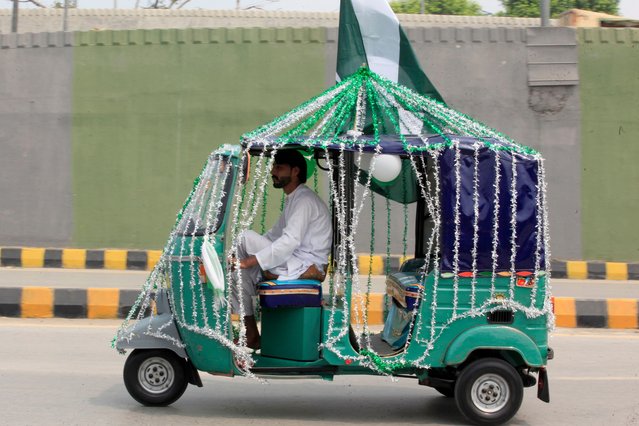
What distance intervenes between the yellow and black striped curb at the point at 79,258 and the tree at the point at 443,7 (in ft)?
81.3

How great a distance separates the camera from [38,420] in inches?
224

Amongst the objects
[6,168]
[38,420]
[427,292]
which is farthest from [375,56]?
[6,168]

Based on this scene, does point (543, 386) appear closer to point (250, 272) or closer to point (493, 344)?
point (493, 344)

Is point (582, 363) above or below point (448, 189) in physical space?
below

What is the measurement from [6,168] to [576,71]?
31.6 ft

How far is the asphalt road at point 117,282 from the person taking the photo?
12.3m

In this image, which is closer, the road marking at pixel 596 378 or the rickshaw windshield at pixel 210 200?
the rickshaw windshield at pixel 210 200

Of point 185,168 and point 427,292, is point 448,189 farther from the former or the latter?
point 185,168

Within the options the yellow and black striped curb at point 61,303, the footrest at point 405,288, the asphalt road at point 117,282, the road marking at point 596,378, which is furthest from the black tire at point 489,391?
the asphalt road at point 117,282

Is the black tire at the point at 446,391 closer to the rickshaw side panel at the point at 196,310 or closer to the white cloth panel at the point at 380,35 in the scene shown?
the rickshaw side panel at the point at 196,310

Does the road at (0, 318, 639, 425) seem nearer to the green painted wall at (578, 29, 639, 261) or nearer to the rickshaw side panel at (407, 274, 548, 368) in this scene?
the rickshaw side panel at (407, 274, 548, 368)

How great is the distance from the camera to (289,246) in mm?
5773

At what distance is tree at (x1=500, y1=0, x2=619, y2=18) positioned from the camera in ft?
113

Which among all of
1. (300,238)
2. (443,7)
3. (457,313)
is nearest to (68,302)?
(300,238)
